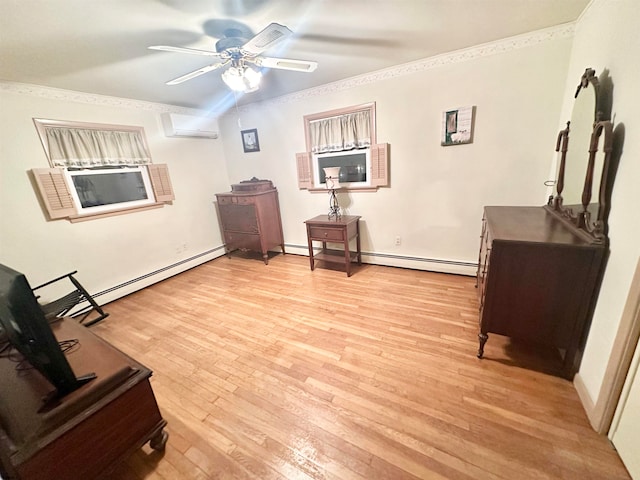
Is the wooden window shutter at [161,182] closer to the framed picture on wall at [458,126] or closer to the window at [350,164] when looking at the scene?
the window at [350,164]

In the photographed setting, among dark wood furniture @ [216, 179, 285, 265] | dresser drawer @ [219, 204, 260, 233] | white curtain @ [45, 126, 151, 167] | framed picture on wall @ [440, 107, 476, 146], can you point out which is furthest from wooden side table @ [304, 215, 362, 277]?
white curtain @ [45, 126, 151, 167]

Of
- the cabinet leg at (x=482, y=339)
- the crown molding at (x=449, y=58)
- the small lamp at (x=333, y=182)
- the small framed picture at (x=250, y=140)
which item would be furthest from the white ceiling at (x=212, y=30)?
the cabinet leg at (x=482, y=339)

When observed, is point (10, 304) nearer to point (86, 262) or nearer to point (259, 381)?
point (259, 381)

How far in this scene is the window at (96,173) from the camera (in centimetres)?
246

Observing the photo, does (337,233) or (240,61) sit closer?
(240,61)

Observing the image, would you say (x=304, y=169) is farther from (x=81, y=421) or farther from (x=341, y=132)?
(x=81, y=421)

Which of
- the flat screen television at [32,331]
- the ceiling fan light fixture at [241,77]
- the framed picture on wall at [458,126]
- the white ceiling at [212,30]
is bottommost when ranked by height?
the flat screen television at [32,331]

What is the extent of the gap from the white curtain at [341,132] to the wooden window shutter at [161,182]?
204 cm

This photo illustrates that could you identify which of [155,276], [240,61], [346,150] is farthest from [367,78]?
[155,276]

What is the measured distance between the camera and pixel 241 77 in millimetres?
1855

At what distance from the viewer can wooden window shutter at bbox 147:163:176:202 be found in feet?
10.7

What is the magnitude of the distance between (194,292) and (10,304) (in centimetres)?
213

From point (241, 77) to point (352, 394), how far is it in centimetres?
233

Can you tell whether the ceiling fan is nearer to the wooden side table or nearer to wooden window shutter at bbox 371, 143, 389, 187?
wooden window shutter at bbox 371, 143, 389, 187
